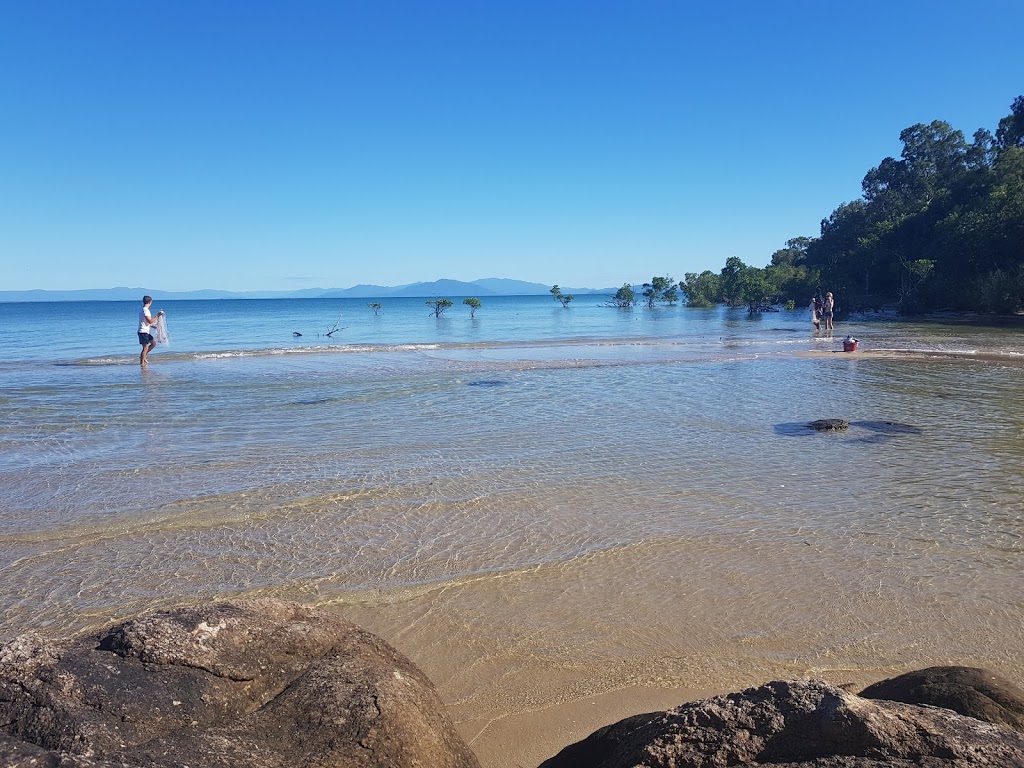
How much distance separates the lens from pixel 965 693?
2684 millimetres

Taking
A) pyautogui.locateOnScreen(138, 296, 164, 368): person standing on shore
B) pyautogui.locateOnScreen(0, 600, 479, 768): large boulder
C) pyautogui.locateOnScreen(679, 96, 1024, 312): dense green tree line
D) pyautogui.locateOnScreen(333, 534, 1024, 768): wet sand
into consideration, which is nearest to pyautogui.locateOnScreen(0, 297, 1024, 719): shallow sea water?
pyautogui.locateOnScreen(333, 534, 1024, 768): wet sand

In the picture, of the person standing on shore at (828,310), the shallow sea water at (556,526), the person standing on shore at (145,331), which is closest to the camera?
the shallow sea water at (556,526)

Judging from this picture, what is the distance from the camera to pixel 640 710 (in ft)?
12.6

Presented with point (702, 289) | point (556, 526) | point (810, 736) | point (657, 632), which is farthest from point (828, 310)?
point (702, 289)

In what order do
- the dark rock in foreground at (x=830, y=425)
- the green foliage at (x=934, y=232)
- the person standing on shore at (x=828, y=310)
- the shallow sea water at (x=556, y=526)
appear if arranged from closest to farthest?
the shallow sea water at (x=556, y=526), the dark rock in foreground at (x=830, y=425), the person standing on shore at (x=828, y=310), the green foliage at (x=934, y=232)

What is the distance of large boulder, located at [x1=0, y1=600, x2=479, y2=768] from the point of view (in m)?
2.03

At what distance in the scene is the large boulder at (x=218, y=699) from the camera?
2027 millimetres

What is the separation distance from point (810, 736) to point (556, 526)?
459 centimetres

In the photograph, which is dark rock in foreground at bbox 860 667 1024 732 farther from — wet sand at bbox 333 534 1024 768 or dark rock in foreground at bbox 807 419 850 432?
dark rock in foreground at bbox 807 419 850 432

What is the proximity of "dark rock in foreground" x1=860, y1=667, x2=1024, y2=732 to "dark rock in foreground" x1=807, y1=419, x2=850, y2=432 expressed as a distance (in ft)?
27.6

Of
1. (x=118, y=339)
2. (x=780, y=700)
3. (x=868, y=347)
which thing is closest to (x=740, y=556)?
(x=780, y=700)

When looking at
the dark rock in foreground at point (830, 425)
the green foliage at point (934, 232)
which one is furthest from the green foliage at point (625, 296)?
the dark rock in foreground at point (830, 425)

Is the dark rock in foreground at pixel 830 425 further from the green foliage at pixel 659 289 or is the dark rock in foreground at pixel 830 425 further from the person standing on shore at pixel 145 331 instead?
the green foliage at pixel 659 289

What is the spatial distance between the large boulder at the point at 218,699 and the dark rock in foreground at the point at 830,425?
946 centimetres
